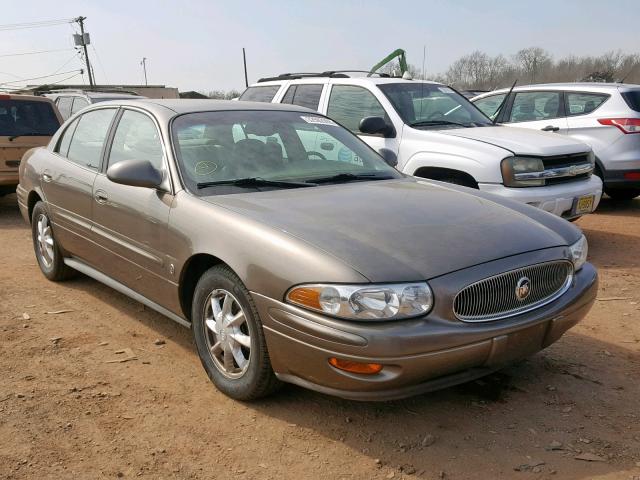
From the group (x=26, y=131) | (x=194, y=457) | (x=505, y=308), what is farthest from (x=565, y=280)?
(x=26, y=131)

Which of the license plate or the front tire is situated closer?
the front tire

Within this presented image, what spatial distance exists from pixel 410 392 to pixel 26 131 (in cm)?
803

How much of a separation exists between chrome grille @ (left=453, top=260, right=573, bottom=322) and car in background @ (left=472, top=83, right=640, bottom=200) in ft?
18.5

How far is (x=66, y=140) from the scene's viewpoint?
5094 millimetres

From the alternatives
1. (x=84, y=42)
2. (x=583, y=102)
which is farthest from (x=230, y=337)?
(x=84, y=42)

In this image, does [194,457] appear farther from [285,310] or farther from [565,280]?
[565,280]

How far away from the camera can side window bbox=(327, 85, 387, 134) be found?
6883 mm

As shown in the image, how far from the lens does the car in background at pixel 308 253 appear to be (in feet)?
8.75

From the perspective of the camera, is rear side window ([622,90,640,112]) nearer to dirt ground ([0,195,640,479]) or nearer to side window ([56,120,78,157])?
dirt ground ([0,195,640,479])

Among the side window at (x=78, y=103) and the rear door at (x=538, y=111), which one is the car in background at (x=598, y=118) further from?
the side window at (x=78, y=103)

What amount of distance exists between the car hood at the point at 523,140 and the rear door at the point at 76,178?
344 cm

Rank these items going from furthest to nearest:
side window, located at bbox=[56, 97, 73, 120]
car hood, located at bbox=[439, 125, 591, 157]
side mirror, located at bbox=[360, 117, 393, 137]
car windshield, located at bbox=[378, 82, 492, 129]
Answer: side window, located at bbox=[56, 97, 73, 120]
car windshield, located at bbox=[378, 82, 492, 129]
side mirror, located at bbox=[360, 117, 393, 137]
car hood, located at bbox=[439, 125, 591, 157]

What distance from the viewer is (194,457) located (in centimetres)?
279

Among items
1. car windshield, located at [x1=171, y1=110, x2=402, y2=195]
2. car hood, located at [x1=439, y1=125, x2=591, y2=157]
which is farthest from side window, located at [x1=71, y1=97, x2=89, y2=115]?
car windshield, located at [x1=171, y1=110, x2=402, y2=195]
